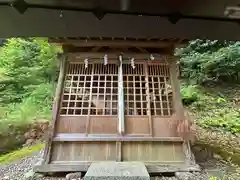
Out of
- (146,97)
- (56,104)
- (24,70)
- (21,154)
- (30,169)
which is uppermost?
(24,70)

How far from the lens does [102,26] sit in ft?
7.05

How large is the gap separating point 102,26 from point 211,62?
8644 mm

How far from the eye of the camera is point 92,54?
21.0 feet

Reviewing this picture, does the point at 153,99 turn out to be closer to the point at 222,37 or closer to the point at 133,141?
the point at 133,141

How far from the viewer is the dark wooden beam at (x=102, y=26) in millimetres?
1991

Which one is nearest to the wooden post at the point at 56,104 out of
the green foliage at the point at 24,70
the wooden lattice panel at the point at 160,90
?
the wooden lattice panel at the point at 160,90

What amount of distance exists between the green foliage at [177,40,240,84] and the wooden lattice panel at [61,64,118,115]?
5.01 m

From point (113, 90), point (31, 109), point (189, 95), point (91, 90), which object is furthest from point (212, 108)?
point (31, 109)

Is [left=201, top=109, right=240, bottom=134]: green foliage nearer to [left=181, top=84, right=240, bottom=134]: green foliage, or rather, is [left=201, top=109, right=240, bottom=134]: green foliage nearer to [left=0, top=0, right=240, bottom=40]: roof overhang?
[left=181, top=84, right=240, bottom=134]: green foliage

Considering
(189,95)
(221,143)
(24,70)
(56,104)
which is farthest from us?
(24,70)

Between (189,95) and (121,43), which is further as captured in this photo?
(189,95)

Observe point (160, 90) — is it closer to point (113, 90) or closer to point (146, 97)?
point (146, 97)

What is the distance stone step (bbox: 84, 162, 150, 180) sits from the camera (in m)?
4.77

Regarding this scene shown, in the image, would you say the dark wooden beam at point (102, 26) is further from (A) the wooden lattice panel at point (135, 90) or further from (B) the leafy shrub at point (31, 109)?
(B) the leafy shrub at point (31, 109)
